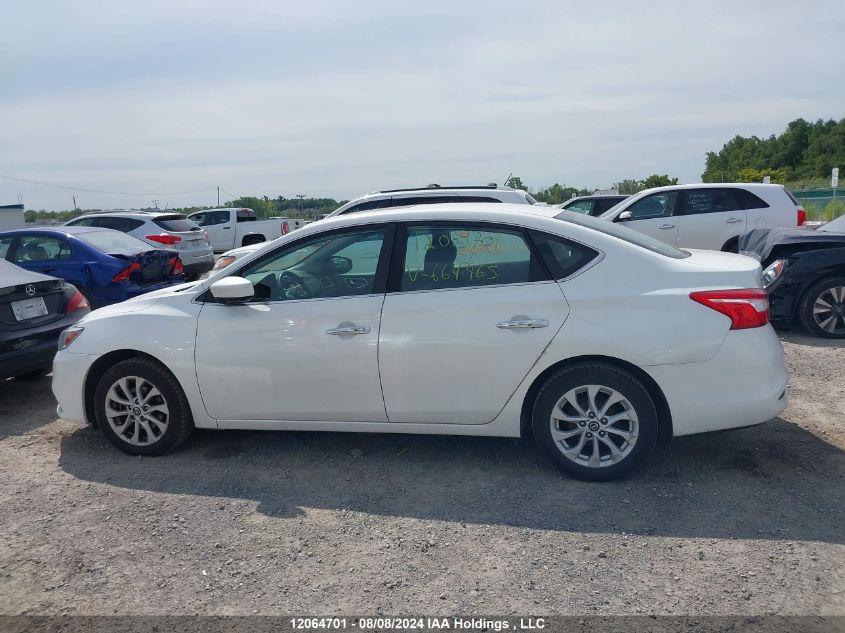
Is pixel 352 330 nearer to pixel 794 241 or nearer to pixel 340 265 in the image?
pixel 340 265

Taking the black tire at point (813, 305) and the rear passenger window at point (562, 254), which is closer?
the rear passenger window at point (562, 254)

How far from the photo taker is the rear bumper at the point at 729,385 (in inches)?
149

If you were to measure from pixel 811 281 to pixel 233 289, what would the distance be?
614cm

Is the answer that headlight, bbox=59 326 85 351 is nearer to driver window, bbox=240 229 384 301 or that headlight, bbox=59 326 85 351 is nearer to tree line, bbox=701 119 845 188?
driver window, bbox=240 229 384 301

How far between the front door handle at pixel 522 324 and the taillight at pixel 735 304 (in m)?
0.85

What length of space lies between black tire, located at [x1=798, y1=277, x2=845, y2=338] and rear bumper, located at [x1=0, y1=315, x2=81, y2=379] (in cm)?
759

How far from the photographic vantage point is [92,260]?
8859 mm

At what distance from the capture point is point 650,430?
3.88m

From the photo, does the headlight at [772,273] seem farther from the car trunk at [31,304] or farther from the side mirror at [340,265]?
the car trunk at [31,304]

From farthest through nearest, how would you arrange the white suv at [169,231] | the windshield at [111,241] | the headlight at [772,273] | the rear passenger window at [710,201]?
the white suv at [169,231], the rear passenger window at [710,201], the windshield at [111,241], the headlight at [772,273]

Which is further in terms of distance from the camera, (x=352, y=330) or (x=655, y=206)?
(x=655, y=206)

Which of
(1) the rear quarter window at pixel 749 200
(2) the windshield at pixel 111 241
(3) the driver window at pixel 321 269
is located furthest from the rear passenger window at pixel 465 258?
(1) the rear quarter window at pixel 749 200

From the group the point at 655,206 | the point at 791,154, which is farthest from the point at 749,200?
the point at 791,154

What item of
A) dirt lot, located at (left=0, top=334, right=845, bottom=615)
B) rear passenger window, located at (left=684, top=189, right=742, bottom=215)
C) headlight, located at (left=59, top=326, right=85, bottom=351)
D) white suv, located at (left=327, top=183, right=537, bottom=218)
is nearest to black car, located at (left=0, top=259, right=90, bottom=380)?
dirt lot, located at (left=0, top=334, right=845, bottom=615)
